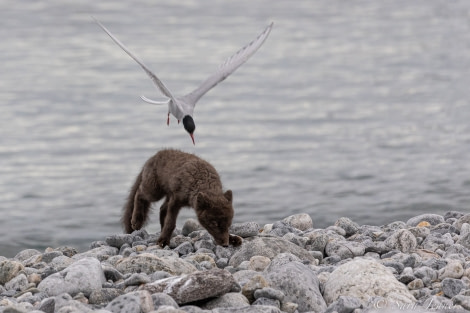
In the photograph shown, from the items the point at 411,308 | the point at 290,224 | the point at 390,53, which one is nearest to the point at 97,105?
the point at 390,53

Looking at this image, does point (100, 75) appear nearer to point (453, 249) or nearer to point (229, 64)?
point (229, 64)

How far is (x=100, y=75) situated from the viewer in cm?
2088

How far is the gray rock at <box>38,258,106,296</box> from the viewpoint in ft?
24.0

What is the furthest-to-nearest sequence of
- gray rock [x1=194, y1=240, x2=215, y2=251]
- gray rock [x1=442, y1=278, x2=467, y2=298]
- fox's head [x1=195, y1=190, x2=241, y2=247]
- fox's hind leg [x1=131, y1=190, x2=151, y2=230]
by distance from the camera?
1. fox's hind leg [x1=131, y1=190, x2=151, y2=230]
2. gray rock [x1=194, y1=240, x2=215, y2=251]
3. fox's head [x1=195, y1=190, x2=241, y2=247]
4. gray rock [x1=442, y1=278, x2=467, y2=298]

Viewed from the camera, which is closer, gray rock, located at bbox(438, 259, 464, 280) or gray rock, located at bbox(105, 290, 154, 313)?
gray rock, located at bbox(105, 290, 154, 313)

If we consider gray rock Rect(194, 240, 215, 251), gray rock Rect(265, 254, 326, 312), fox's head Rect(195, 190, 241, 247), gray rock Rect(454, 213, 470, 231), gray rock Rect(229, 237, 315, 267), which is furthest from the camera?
gray rock Rect(454, 213, 470, 231)

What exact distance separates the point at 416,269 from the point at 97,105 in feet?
38.5

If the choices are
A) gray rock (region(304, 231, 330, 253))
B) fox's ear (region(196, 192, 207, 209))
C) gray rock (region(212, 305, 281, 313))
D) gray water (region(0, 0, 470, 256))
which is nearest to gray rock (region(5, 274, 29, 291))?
fox's ear (region(196, 192, 207, 209))

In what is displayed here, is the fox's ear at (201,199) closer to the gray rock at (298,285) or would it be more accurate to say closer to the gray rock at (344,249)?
the gray rock at (344,249)

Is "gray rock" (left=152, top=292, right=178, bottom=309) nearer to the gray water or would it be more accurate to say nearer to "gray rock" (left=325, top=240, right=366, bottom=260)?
"gray rock" (left=325, top=240, right=366, bottom=260)

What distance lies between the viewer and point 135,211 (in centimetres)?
A: 985

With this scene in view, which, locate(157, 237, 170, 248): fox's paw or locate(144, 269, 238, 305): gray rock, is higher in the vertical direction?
locate(144, 269, 238, 305): gray rock

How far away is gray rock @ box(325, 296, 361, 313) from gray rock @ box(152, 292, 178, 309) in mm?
987

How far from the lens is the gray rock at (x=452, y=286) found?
7195 mm
